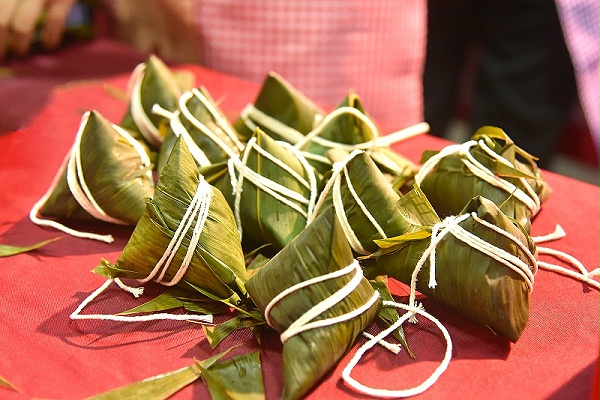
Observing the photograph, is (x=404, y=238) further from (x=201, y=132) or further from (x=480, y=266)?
(x=201, y=132)

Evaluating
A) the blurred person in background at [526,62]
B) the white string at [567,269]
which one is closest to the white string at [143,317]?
the white string at [567,269]

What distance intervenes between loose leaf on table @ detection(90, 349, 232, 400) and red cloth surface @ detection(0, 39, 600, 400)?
0.5 inches

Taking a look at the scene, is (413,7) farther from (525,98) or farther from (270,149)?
(270,149)

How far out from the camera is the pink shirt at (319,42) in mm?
1617

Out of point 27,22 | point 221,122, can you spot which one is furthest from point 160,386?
point 27,22

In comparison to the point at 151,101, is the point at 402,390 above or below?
below

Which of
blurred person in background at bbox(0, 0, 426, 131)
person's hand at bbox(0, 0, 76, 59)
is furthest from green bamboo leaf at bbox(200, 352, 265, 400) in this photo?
person's hand at bbox(0, 0, 76, 59)

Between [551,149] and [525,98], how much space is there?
240 mm

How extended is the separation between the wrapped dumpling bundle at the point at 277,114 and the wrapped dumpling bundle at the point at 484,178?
0.81 ft

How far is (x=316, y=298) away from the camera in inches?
27.3

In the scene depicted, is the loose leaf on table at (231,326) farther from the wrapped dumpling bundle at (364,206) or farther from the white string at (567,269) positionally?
the white string at (567,269)

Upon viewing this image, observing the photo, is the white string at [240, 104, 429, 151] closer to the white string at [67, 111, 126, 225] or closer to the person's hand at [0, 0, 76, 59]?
the white string at [67, 111, 126, 225]

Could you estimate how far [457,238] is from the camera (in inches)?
29.3

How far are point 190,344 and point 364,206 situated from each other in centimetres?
28
